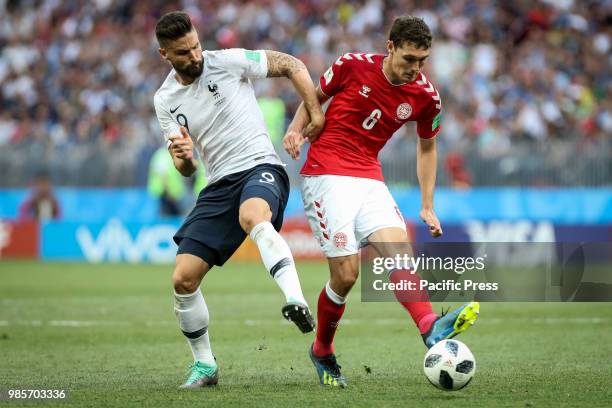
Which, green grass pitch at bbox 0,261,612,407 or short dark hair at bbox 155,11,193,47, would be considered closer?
green grass pitch at bbox 0,261,612,407

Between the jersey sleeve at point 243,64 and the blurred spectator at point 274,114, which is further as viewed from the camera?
the blurred spectator at point 274,114

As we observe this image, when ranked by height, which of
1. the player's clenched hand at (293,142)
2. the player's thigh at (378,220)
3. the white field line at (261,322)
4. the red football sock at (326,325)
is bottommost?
the white field line at (261,322)

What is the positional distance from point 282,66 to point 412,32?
0.94 meters

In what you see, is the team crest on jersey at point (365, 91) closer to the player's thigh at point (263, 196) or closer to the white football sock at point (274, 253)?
the player's thigh at point (263, 196)

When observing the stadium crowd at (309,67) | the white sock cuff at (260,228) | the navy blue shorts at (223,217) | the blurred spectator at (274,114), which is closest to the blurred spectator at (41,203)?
the stadium crowd at (309,67)

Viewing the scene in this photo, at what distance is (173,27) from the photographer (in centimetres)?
661

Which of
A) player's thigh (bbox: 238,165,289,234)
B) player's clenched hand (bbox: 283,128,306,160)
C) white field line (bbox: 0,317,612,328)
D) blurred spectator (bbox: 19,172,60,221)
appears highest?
player's clenched hand (bbox: 283,128,306,160)

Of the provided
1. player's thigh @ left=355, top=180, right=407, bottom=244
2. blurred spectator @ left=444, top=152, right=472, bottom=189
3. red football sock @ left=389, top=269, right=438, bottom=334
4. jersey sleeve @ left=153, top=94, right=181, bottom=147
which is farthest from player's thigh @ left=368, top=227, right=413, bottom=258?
blurred spectator @ left=444, top=152, right=472, bottom=189

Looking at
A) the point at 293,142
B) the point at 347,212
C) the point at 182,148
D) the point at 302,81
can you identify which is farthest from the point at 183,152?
the point at 347,212

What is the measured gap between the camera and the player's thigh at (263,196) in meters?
6.45

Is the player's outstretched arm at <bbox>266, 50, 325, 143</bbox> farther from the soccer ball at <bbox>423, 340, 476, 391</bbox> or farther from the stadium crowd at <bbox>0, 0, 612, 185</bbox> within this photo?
the stadium crowd at <bbox>0, 0, 612, 185</bbox>

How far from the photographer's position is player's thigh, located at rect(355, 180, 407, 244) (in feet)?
22.2

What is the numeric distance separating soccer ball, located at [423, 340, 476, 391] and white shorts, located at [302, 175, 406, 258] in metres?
0.96

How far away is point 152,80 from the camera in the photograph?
24.2 m
